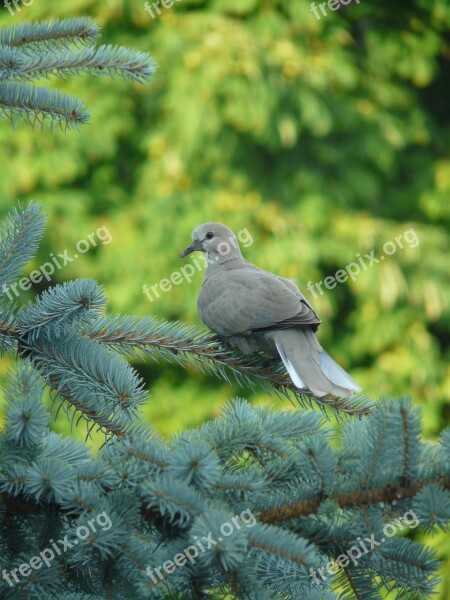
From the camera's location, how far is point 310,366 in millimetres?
2377

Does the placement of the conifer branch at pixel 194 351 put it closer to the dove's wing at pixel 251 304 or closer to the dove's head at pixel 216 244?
the dove's wing at pixel 251 304

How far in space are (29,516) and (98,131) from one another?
231 inches

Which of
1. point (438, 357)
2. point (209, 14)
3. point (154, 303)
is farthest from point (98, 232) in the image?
point (438, 357)

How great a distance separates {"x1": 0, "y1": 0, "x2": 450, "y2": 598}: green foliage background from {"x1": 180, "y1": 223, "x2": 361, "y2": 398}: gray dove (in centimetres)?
314

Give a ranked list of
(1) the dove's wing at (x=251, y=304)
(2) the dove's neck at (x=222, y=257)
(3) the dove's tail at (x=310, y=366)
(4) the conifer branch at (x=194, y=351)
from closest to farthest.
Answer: (4) the conifer branch at (x=194, y=351), (3) the dove's tail at (x=310, y=366), (1) the dove's wing at (x=251, y=304), (2) the dove's neck at (x=222, y=257)

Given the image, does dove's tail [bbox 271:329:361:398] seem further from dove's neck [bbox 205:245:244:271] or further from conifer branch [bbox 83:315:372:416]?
dove's neck [bbox 205:245:244:271]

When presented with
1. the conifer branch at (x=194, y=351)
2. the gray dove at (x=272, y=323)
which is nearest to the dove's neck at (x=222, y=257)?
the gray dove at (x=272, y=323)

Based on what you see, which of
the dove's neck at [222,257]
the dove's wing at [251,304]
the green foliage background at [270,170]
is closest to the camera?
the dove's wing at [251,304]

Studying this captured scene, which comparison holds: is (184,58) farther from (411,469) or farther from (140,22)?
(411,469)

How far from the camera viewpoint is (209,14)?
Answer: 658 cm

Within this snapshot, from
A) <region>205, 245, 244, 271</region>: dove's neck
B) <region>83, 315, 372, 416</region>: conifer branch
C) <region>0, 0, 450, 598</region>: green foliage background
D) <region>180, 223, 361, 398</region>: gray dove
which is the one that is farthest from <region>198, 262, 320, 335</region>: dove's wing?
<region>0, 0, 450, 598</region>: green foliage background

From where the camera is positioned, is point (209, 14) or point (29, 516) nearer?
point (29, 516)

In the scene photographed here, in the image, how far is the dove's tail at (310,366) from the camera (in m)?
2.25

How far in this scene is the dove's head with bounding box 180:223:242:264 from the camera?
11.9 feet
